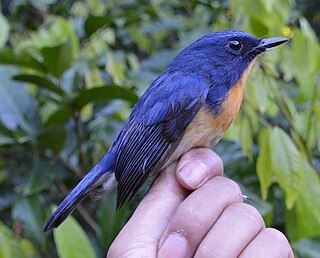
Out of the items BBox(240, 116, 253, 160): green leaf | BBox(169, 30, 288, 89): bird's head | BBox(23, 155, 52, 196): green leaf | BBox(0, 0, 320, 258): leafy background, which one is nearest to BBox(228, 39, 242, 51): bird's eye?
BBox(169, 30, 288, 89): bird's head

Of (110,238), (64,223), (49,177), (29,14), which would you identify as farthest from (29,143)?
(29,14)

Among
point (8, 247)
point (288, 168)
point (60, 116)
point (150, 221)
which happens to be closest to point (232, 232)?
point (150, 221)

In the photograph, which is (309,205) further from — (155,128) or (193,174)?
(155,128)

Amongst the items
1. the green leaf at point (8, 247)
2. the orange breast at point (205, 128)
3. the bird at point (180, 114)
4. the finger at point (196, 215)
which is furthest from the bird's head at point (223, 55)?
the green leaf at point (8, 247)

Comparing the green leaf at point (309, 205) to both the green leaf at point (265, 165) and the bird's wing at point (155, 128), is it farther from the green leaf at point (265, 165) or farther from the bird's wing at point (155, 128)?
the bird's wing at point (155, 128)

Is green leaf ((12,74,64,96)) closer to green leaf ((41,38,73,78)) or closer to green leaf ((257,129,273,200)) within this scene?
green leaf ((41,38,73,78))

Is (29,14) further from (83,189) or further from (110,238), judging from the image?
(83,189)
